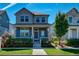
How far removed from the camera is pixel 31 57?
1619 centimetres

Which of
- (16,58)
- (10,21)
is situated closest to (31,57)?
(16,58)

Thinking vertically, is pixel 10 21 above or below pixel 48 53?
above

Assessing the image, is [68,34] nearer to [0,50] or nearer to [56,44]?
[56,44]

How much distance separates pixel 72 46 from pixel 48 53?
97 centimetres

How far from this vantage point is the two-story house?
16.7 meters

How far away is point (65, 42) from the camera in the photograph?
16.7 metres

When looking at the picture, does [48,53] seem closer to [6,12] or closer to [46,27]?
[46,27]

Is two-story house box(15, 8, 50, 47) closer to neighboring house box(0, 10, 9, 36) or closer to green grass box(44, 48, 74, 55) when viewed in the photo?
neighboring house box(0, 10, 9, 36)

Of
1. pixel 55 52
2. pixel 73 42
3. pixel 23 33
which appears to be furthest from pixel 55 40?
pixel 23 33

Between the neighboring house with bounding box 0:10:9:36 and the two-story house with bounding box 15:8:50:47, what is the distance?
14.9 inches

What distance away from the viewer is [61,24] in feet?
54.9

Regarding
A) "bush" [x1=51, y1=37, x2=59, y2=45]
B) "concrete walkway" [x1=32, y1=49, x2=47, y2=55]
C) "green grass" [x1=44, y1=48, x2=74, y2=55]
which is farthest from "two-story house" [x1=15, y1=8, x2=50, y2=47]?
"green grass" [x1=44, y1=48, x2=74, y2=55]

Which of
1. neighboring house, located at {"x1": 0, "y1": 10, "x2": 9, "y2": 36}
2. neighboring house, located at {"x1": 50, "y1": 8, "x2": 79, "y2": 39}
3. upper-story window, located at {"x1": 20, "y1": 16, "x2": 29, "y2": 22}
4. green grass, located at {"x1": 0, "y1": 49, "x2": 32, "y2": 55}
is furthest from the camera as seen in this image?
upper-story window, located at {"x1": 20, "y1": 16, "x2": 29, "y2": 22}

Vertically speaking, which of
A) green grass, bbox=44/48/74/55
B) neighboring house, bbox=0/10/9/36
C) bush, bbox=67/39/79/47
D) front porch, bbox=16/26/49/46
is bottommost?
green grass, bbox=44/48/74/55
